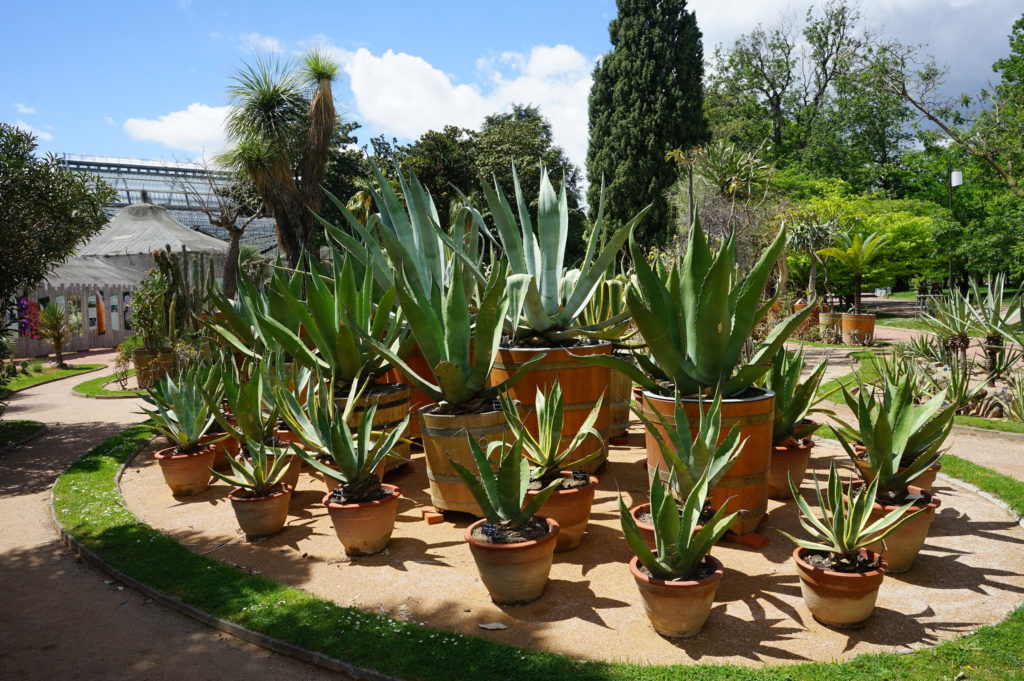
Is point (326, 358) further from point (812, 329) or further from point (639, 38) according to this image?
point (639, 38)

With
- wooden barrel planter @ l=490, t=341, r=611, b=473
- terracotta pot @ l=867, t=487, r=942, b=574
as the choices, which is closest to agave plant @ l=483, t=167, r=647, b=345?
wooden barrel planter @ l=490, t=341, r=611, b=473

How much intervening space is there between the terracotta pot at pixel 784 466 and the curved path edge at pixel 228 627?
3228 mm

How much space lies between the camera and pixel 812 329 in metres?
18.1

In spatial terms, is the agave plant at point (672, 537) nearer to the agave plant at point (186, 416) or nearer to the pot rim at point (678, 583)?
the pot rim at point (678, 583)

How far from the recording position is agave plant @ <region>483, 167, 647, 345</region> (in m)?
5.43

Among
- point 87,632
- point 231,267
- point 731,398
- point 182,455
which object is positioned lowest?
point 87,632

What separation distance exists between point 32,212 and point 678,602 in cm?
902

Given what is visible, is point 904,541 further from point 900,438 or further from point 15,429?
point 15,429

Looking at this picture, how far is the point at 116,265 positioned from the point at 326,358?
27845 mm

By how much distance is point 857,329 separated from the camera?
1658 centimetres

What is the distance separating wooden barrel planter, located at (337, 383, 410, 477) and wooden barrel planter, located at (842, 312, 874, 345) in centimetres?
1377

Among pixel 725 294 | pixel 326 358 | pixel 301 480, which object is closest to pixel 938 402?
pixel 725 294

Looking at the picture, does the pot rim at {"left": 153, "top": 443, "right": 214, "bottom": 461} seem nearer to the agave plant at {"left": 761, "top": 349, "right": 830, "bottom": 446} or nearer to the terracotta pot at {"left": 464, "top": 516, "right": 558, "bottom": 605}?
the terracotta pot at {"left": 464, "top": 516, "right": 558, "bottom": 605}

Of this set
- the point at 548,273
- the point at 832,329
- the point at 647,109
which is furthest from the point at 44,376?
the point at 647,109
